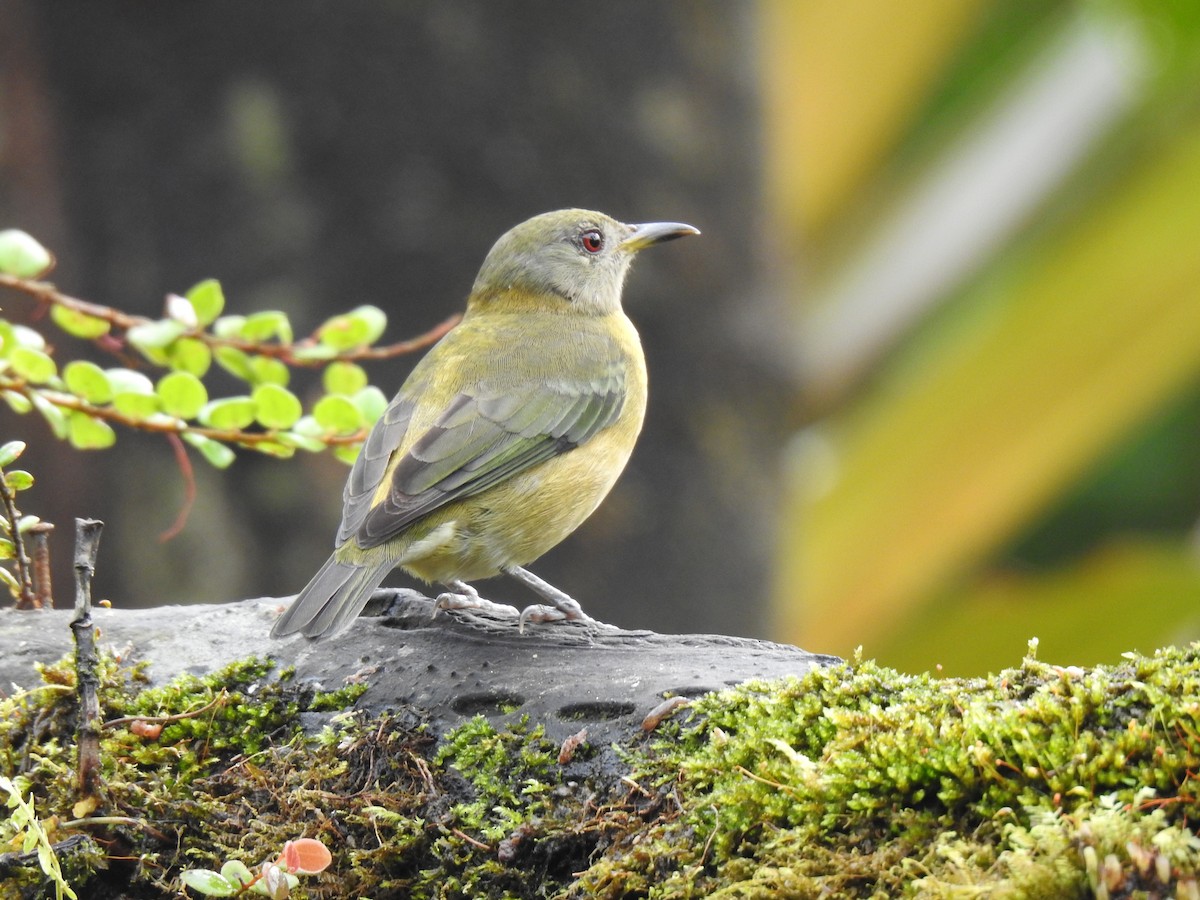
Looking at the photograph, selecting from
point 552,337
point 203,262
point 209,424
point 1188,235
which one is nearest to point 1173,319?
point 1188,235

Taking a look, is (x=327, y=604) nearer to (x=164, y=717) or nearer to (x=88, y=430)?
(x=164, y=717)

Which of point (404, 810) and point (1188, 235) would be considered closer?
point (404, 810)

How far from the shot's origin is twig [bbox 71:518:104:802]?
2438mm

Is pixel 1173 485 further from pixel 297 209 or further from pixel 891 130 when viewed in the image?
pixel 297 209

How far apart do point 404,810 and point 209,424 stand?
115 centimetres

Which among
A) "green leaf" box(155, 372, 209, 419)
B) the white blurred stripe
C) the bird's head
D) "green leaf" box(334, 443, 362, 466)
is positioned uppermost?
the white blurred stripe

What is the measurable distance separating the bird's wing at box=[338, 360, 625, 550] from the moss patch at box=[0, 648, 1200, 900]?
93 cm

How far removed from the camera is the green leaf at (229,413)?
3178mm

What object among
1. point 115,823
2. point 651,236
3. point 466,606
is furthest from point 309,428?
point 651,236

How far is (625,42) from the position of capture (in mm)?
6609

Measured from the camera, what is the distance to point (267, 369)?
11.4 ft

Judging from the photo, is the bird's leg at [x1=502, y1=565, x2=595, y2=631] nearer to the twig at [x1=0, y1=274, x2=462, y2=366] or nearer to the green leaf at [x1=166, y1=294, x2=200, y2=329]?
the twig at [x1=0, y1=274, x2=462, y2=366]

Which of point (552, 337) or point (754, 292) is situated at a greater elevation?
point (754, 292)

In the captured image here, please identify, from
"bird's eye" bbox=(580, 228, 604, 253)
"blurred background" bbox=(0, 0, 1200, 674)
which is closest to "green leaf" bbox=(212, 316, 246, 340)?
"bird's eye" bbox=(580, 228, 604, 253)
